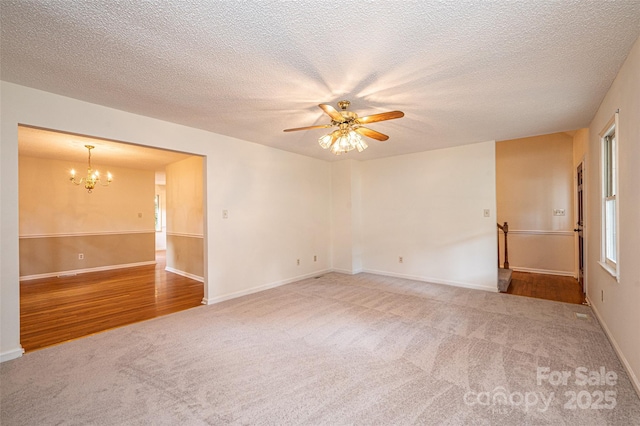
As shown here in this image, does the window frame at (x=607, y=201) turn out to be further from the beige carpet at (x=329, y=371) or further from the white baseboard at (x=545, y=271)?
the white baseboard at (x=545, y=271)

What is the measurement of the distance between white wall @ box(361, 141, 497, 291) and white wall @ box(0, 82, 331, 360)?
1057mm

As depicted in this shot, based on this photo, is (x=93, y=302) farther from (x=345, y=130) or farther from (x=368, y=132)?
(x=368, y=132)

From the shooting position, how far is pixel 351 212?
18.7 feet

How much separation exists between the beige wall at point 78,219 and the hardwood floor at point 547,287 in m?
8.23

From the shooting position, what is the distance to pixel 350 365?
2.28m

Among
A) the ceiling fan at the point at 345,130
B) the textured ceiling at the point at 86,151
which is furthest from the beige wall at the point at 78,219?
the ceiling fan at the point at 345,130

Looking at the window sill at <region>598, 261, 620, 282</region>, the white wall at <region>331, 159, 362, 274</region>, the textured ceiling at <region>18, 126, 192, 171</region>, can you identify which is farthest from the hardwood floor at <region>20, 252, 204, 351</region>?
the window sill at <region>598, 261, 620, 282</region>

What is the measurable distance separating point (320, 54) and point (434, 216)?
3.84 m

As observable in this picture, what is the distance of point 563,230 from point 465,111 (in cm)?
401

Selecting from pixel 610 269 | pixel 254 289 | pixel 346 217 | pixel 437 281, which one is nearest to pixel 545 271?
pixel 437 281

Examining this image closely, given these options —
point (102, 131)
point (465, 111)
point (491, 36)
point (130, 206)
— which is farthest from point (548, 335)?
point (130, 206)

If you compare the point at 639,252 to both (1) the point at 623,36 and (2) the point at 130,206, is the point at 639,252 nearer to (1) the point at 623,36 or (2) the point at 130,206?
(1) the point at 623,36

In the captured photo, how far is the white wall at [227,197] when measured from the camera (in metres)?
2.45

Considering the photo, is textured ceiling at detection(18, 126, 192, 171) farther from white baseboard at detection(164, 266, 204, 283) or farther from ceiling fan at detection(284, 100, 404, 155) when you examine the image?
ceiling fan at detection(284, 100, 404, 155)
